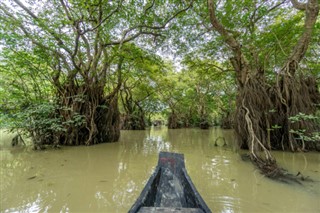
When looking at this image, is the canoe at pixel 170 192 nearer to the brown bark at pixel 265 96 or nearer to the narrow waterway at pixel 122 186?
the narrow waterway at pixel 122 186

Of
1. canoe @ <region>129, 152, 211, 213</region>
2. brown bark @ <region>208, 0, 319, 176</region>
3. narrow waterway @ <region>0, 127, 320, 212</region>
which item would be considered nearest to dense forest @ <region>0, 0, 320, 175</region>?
brown bark @ <region>208, 0, 319, 176</region>

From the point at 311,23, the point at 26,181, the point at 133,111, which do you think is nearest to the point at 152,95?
the point at 133,111

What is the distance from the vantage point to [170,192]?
159 centimetres

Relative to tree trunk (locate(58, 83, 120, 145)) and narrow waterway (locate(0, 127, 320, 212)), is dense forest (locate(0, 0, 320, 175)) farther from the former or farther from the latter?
narrow waterway (locate(0, 127, 320, 212))

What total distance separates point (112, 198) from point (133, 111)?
12.0 m

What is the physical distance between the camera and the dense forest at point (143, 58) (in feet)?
13.4

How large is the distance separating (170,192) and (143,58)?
16.8ft

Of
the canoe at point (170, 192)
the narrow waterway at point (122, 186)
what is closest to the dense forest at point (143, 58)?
the narrow waterway at point (122, 186)

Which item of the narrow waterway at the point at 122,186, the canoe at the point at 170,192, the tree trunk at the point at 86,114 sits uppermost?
the tree trunk at the point at 86,114

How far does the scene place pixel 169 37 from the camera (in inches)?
232

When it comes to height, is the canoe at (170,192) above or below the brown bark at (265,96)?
below

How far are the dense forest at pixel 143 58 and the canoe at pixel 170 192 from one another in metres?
1.84

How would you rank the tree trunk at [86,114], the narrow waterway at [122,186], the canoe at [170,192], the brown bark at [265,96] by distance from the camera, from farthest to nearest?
the tree trunk at [86,114], the brown bark at [265,96], the narrow waterway at [122,186], the canoe at [170,192]

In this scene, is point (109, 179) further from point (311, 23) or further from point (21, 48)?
point (311, 23)
